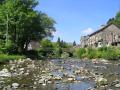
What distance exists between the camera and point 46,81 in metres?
27.3

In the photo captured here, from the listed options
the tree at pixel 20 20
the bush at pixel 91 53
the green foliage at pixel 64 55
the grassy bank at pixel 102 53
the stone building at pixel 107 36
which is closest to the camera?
the tree at pixel 20 20

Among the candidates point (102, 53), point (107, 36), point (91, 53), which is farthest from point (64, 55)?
point (102, 53)

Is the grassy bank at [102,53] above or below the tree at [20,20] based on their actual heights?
below

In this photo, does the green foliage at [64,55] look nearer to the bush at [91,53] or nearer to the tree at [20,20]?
the bush at [91,53]

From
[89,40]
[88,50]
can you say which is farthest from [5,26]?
[89,40]

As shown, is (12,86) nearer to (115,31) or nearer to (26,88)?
(26,88)

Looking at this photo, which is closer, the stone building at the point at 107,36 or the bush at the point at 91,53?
the bush at the point at 91,53

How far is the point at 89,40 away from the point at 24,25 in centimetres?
7115

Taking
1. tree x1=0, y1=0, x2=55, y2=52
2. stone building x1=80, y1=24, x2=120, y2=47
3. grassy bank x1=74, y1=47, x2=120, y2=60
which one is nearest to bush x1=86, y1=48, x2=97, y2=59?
grassy bank x1=74, y1=47, x2=120, y2=60

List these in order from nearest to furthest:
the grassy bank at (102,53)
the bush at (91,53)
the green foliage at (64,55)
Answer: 1. the grassy bank at (102,53)
2. the bush at (91,53)
3. the green foliage at (64,55)

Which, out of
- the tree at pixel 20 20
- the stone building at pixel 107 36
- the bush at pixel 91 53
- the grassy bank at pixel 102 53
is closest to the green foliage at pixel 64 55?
the grassy bank at pixel 102 53

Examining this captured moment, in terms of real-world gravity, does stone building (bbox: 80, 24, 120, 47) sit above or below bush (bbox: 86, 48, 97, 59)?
above

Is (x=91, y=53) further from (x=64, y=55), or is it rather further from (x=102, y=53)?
(x=64, y=55)

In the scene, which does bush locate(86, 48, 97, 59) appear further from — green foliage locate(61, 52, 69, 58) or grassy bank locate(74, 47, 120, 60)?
A: green foliage locate(61, 52, 69, 58)
